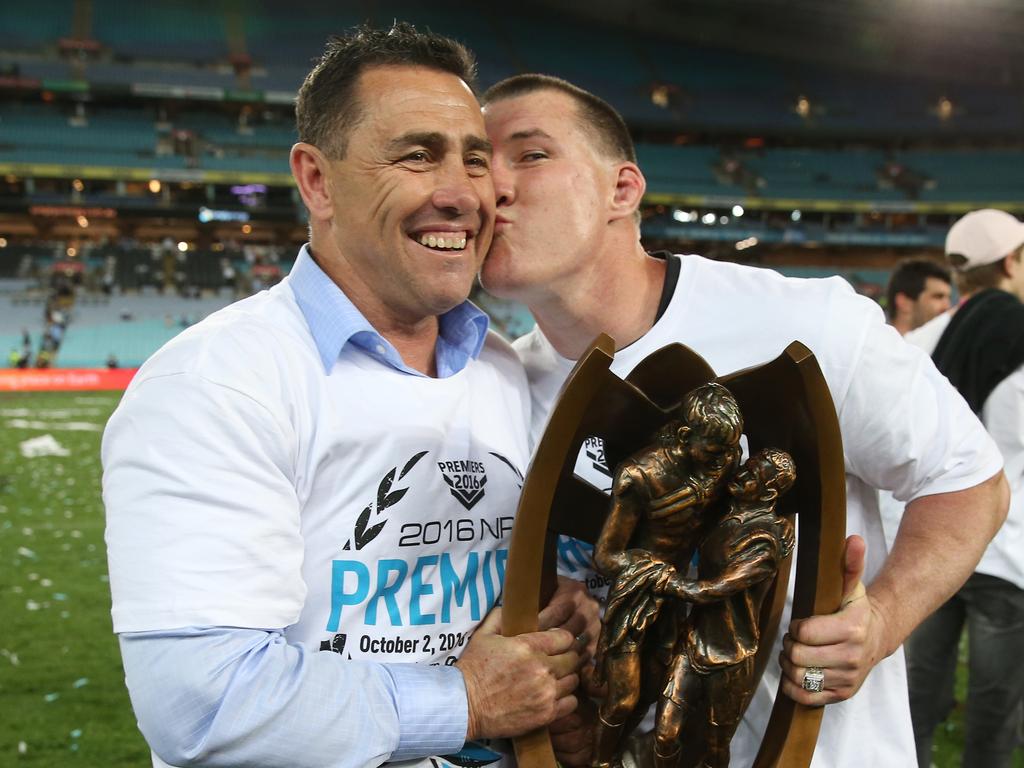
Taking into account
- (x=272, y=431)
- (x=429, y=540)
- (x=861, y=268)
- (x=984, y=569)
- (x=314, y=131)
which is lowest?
(x=984, y=569)

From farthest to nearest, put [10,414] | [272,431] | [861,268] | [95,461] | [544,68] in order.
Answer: [861,268] < [544,68] < [10,414] < [95,461] < [272,431]

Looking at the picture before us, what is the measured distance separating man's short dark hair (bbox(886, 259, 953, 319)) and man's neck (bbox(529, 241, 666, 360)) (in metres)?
3.74

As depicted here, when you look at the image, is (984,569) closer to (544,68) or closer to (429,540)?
(429,540)

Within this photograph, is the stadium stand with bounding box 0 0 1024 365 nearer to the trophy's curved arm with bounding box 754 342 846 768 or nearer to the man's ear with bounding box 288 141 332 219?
→ the man's ear with bounding box 288 141 332 219

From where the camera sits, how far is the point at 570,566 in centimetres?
197

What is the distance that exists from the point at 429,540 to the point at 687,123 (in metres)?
32.5

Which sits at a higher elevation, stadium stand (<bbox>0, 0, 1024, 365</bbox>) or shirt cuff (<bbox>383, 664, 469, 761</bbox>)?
stadium stand (<bbox>0, 0, 1024, 365</bbox>)

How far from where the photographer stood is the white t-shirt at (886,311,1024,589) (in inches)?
122

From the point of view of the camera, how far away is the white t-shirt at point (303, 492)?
4.43 feet

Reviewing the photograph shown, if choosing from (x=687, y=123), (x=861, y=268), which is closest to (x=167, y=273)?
(x=687, y=123)

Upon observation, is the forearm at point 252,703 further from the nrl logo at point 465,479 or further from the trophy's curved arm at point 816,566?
the trophy's curved arm at point 816,566

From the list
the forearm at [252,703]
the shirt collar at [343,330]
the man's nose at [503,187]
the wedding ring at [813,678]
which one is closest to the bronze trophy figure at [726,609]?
the wedding ring at [813,678]

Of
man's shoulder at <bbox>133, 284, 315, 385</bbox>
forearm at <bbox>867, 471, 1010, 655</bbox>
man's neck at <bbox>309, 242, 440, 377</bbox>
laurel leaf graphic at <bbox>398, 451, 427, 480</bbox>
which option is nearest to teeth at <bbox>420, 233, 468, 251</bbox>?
man's neck at <bbox>309, 242, 440, 377</bbox>

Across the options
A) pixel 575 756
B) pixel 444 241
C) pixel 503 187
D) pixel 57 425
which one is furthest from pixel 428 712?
pixel 57 425
